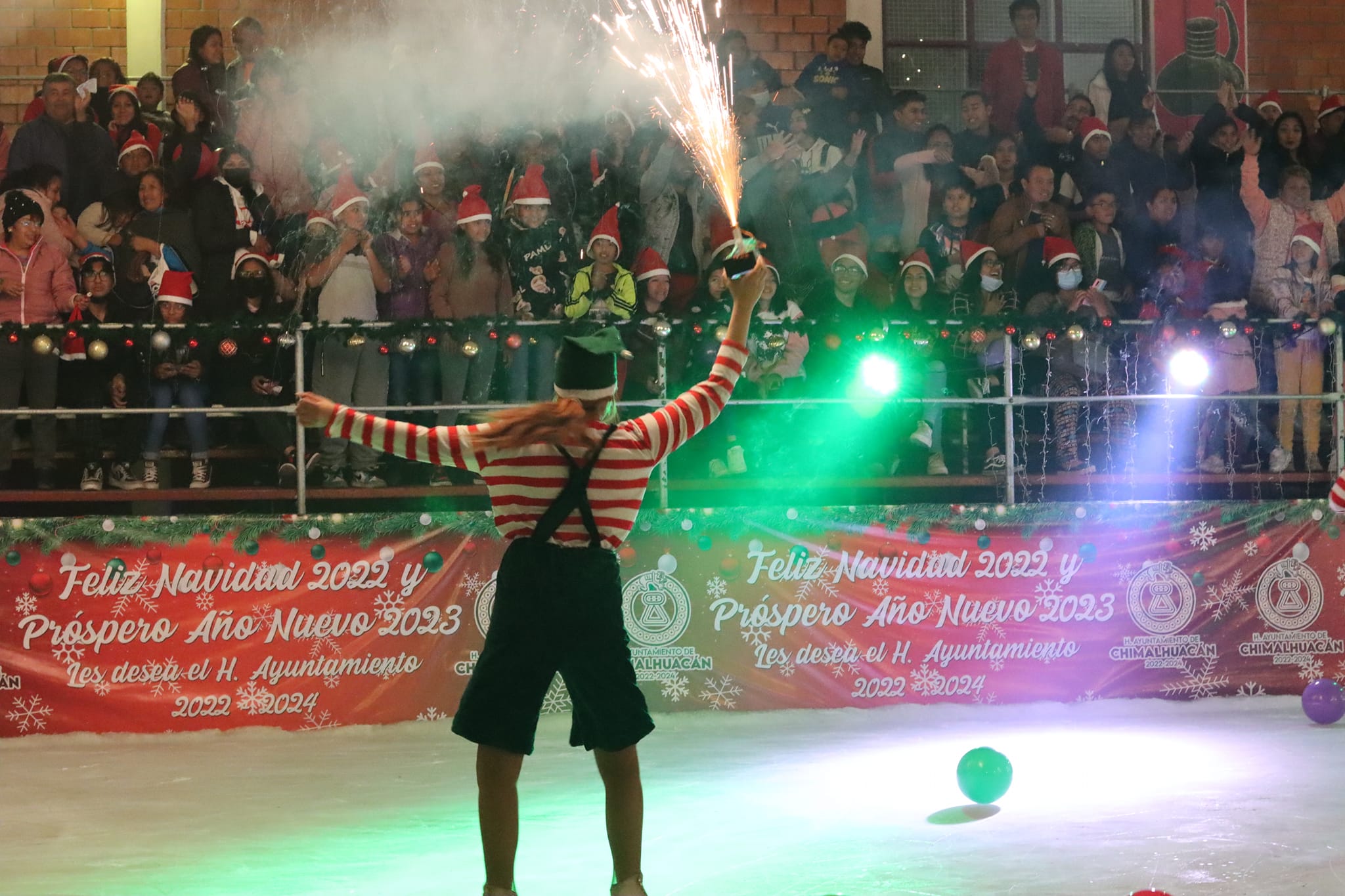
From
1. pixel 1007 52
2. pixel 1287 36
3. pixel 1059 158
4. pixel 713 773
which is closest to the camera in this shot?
pixel 713 773

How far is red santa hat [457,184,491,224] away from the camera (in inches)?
379

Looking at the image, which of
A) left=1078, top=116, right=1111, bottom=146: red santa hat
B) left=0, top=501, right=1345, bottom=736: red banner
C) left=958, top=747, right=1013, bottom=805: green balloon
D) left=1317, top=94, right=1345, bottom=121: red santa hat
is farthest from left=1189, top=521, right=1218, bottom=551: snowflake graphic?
left=1317, top=94, right=1345, bottom=121: red santa hat

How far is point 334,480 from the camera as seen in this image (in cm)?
946

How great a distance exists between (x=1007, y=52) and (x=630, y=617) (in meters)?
6.15

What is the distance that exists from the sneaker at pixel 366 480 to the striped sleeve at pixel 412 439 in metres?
4.84

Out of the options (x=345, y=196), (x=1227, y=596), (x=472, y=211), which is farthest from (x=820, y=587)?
(x=345, y=196)

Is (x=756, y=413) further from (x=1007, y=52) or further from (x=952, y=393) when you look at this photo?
(x=1007, y=52)

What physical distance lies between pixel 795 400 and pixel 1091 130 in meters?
4.00

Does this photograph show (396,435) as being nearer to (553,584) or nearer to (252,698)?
(553,584)

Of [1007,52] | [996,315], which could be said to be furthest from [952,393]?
[1007,52]

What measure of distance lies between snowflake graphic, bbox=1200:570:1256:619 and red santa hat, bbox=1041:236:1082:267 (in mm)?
2488

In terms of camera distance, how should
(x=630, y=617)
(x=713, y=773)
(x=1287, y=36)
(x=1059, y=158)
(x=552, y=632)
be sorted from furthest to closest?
1. (x=1287, y=36)
2. (x=1059, y=158)
3. (x=630, y=617)
4. (x=713, y=773)
5. (x=552, y=632)

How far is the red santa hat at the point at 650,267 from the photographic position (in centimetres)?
966

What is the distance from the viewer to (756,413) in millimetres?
9641
